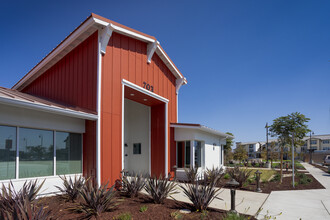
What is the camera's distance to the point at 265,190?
982cm

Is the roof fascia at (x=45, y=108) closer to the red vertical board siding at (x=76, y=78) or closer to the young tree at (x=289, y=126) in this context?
the red vertical board siding at (x=76, y=78)

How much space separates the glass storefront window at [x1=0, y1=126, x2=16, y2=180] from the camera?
6.90m

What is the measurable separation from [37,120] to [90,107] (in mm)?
2015

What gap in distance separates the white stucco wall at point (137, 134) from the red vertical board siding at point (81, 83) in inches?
218

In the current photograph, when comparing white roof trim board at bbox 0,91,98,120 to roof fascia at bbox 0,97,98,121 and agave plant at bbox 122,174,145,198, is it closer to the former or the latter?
roof fascia at bbox 0,97,98,121

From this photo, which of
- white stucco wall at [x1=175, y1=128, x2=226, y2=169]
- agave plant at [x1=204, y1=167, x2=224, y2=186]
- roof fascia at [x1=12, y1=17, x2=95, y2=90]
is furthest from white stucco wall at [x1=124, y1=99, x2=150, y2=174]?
roof fascia at [x1=12, y1=17, x2=95, y2=90]

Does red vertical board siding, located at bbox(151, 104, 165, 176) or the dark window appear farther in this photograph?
the dark window

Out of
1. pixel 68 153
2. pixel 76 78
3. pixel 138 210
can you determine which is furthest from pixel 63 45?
pixel 138 210

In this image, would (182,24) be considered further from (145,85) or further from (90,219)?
(90,219)

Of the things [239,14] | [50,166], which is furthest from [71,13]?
[239,14]

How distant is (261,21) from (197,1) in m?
3.22

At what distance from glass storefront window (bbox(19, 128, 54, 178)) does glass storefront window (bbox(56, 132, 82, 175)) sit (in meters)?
0.28

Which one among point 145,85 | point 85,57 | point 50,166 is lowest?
point 50,166

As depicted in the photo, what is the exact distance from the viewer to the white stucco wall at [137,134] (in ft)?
47.2
